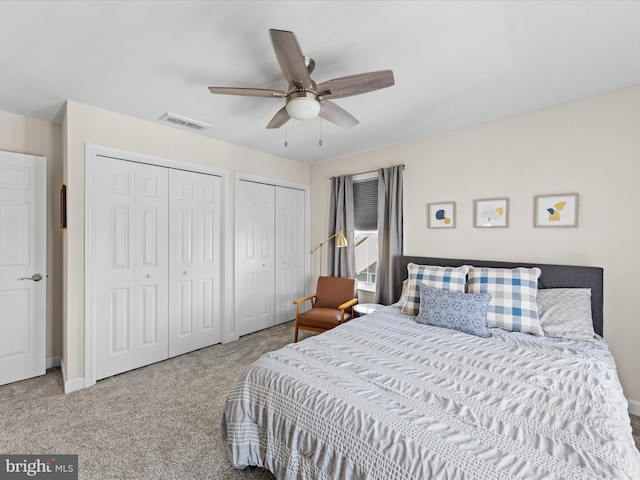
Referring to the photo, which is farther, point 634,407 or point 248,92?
point 634,407

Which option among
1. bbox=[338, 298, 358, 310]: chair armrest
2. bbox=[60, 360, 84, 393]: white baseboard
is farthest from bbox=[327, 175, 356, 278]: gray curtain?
bbox=[60, 360, 84, 393]: white baseboard

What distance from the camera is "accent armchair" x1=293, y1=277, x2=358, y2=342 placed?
11.1 ft

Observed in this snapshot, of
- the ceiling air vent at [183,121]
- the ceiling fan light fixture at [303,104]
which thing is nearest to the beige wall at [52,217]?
the ceiling air vent at [183,121]

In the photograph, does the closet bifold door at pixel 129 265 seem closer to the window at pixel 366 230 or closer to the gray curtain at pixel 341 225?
the gray curtain at pixel 341 225

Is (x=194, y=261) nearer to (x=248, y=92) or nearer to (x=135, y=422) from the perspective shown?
(x=135, y=422)

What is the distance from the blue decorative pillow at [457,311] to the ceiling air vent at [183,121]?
9.31 feet

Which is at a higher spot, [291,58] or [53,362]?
[291,58]

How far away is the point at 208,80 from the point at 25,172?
7.12ft

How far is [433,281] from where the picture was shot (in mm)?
2822

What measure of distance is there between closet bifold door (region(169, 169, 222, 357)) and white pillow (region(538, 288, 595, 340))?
11.0 ft

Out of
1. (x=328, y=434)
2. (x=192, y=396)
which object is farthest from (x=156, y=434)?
(x=328, y=434)

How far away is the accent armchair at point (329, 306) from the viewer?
11.1 feet

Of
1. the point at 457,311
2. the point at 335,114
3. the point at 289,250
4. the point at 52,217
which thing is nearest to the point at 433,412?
the point at 457,311

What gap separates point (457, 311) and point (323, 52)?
2.13 m
